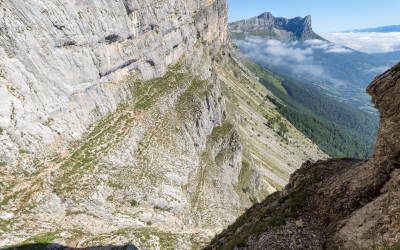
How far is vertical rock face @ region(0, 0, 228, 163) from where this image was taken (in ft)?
84.4

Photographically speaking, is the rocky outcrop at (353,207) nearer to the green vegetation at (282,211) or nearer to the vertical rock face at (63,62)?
the green vegetation at (282,211)

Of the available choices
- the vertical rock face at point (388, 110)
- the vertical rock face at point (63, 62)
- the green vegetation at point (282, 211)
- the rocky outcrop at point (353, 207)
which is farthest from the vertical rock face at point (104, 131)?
the vertical rock face at point (388, 110)

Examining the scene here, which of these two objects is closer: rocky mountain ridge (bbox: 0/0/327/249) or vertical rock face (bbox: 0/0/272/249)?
rocky mountain ridge (bbox: 0/0/327/249)

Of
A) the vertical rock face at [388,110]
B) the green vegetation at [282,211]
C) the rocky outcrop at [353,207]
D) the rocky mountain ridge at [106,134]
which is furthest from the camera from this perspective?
the rocky mountain ridge at [106,134]

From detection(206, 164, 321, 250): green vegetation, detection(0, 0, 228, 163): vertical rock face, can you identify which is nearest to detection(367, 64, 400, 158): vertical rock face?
detection(206, 164, 321, 250): green vegetation

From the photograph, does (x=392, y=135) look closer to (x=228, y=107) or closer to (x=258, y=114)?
(x=228, y=107)

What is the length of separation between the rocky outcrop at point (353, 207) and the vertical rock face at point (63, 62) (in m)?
34.0

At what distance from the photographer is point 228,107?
108 meters

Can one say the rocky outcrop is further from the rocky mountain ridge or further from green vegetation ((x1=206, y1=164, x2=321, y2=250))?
the rocky mountain ridge

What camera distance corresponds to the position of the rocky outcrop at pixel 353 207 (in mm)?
12164

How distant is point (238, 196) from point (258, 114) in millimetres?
132647

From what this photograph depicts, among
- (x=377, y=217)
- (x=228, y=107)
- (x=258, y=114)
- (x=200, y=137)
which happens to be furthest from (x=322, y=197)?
(x=258, y=114)

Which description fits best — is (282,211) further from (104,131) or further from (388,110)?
(104,131)

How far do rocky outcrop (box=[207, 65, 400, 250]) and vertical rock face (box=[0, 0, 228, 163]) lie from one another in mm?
34002
